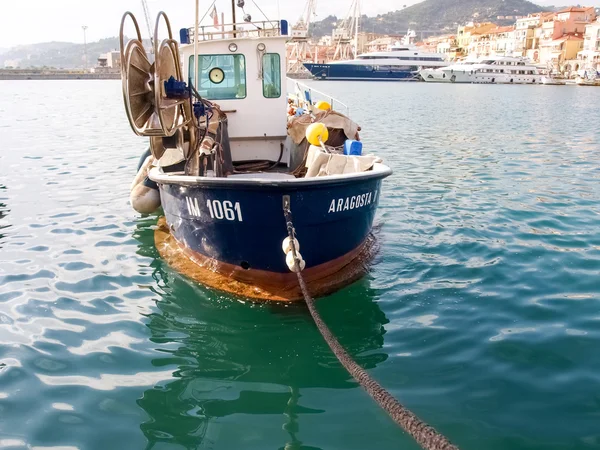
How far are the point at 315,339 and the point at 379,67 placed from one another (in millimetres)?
98707

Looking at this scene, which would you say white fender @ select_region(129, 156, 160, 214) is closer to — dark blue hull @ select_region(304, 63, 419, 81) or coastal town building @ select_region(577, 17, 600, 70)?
dark blue hull @ select_region(304, 63, 419, 81)

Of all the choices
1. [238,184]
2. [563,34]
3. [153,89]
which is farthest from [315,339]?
[563,34]

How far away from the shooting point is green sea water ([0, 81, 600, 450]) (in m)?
4.22

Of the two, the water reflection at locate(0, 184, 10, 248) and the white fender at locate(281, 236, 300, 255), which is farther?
the water reflection at locate(0, 184, 10, 248)

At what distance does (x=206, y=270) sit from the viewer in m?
7.14

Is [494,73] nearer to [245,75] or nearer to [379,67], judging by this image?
[379,67]

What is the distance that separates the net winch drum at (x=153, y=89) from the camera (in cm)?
559

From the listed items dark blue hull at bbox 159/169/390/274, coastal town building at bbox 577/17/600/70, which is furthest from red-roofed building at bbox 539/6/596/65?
dark blue hull at bbox 159/169/390/274

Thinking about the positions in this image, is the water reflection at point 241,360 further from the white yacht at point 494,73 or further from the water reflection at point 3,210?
the white yacht at point 494,73

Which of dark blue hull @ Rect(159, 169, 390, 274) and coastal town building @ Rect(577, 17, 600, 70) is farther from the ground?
coastal town building @ Rect(577, 17, 600, 70)

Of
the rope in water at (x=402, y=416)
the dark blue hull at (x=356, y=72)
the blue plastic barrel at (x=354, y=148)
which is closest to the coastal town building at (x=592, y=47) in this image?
the dark blue hull at (x=356, y=72)

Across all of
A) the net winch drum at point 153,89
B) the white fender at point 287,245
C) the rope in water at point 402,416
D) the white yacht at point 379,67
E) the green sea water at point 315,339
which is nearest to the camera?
the rope in water at point 402,416

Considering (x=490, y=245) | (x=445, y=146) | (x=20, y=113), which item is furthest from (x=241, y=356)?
(x=20, y=113)

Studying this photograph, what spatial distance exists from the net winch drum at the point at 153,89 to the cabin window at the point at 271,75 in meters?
3.20
